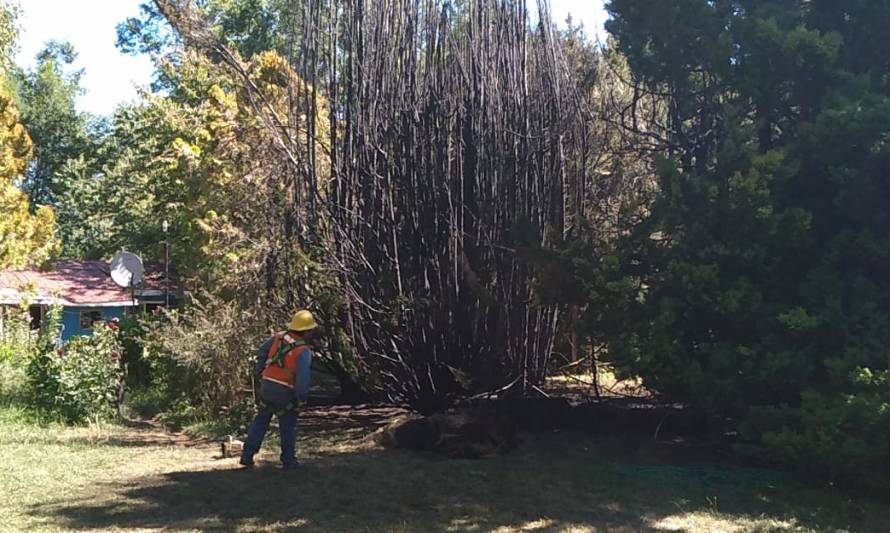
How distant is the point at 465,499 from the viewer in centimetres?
712

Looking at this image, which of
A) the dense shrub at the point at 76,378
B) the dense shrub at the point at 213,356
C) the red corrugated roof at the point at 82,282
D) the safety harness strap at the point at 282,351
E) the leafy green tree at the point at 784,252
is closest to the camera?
the leafy green tree at the point at 784,252

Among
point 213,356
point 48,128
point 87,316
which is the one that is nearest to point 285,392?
point 213,356

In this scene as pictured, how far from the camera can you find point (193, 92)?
24453 mm

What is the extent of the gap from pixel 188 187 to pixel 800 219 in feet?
48.9

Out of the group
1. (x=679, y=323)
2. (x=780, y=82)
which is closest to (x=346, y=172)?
(x=679, y=323)

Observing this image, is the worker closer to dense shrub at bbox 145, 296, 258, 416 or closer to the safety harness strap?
the safety harness strap

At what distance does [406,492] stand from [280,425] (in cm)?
160

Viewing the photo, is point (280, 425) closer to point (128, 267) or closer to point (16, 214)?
point (128, 267)

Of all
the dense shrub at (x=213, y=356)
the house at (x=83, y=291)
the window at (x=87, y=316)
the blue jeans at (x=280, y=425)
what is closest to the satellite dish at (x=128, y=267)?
the dense shrub at (x=213, y=356)

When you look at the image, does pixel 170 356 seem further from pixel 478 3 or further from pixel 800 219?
pixel 800 219

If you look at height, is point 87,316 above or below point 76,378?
above

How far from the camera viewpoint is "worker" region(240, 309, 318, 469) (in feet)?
26.7

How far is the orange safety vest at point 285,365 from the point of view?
26.9ft

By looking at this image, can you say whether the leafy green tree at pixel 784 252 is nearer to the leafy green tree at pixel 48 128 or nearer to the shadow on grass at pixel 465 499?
the shadow on grass at pixel 465 499
